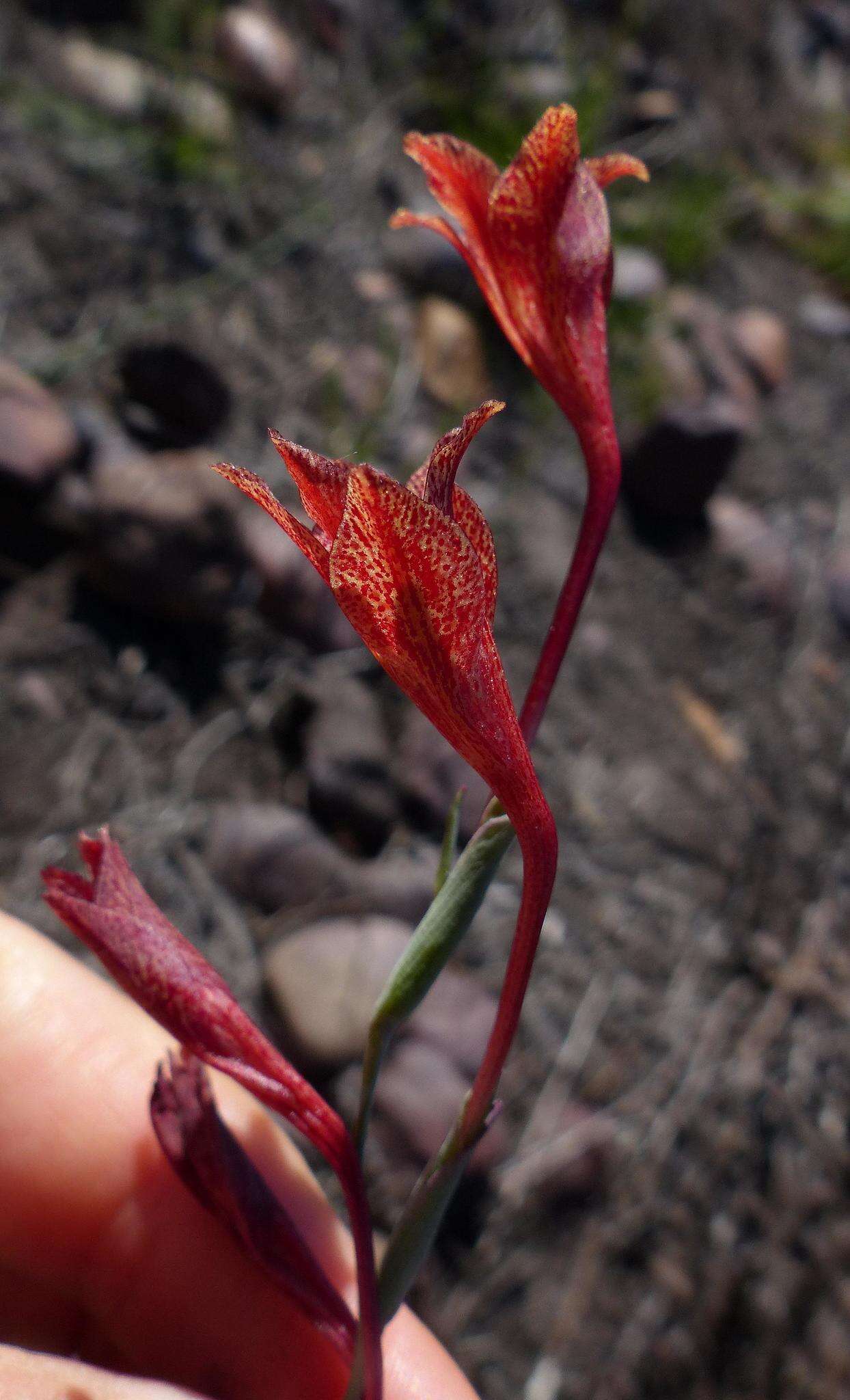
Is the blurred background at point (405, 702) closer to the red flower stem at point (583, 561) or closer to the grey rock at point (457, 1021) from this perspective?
the grey rock at point (457, 1021)

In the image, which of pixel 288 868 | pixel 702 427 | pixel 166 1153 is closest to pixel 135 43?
pixel 702 427

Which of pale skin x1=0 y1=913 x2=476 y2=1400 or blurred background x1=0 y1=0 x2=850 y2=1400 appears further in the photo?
blurred background x1=0 y1=0 x2=850 y2=1400

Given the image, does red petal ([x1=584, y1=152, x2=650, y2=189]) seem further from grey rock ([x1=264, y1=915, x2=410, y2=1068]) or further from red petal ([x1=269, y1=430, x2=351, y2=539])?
grey rock ([x1=264, y1=915, x2=410, y2=1068])

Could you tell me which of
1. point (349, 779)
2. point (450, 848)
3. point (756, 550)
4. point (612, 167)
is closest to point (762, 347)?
point (756, 550)

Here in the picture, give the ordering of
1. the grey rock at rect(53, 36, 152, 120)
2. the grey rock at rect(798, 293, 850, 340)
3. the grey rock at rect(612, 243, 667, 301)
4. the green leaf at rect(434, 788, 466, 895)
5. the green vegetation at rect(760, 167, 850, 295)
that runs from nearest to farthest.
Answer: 1. the green leaf at rect(434, 788, 466, 895)
2. the grey rock at rect(53, 36, 152, 120)
3. the grey rock at rect(612, 243, 667, 301)
4. the grey rock at rect(798, 293, 850, 340)
5. the green vegetation at rect(760, 167, 850, 295)

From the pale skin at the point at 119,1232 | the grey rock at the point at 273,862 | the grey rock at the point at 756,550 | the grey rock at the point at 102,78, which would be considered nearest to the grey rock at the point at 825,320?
the grey rock at the point at 756,550

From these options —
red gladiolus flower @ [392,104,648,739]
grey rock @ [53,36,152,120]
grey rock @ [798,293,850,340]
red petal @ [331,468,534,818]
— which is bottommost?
red petal @ [331,468,534,818]

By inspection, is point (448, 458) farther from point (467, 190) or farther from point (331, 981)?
point (331, 981)

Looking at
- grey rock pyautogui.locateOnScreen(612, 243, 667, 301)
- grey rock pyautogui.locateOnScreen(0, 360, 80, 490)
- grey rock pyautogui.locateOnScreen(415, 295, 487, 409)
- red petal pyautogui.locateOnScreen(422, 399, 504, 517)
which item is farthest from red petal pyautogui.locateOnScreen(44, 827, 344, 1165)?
grey rock pyautogui.locateOnScreen(612, 243, 667, 301)
